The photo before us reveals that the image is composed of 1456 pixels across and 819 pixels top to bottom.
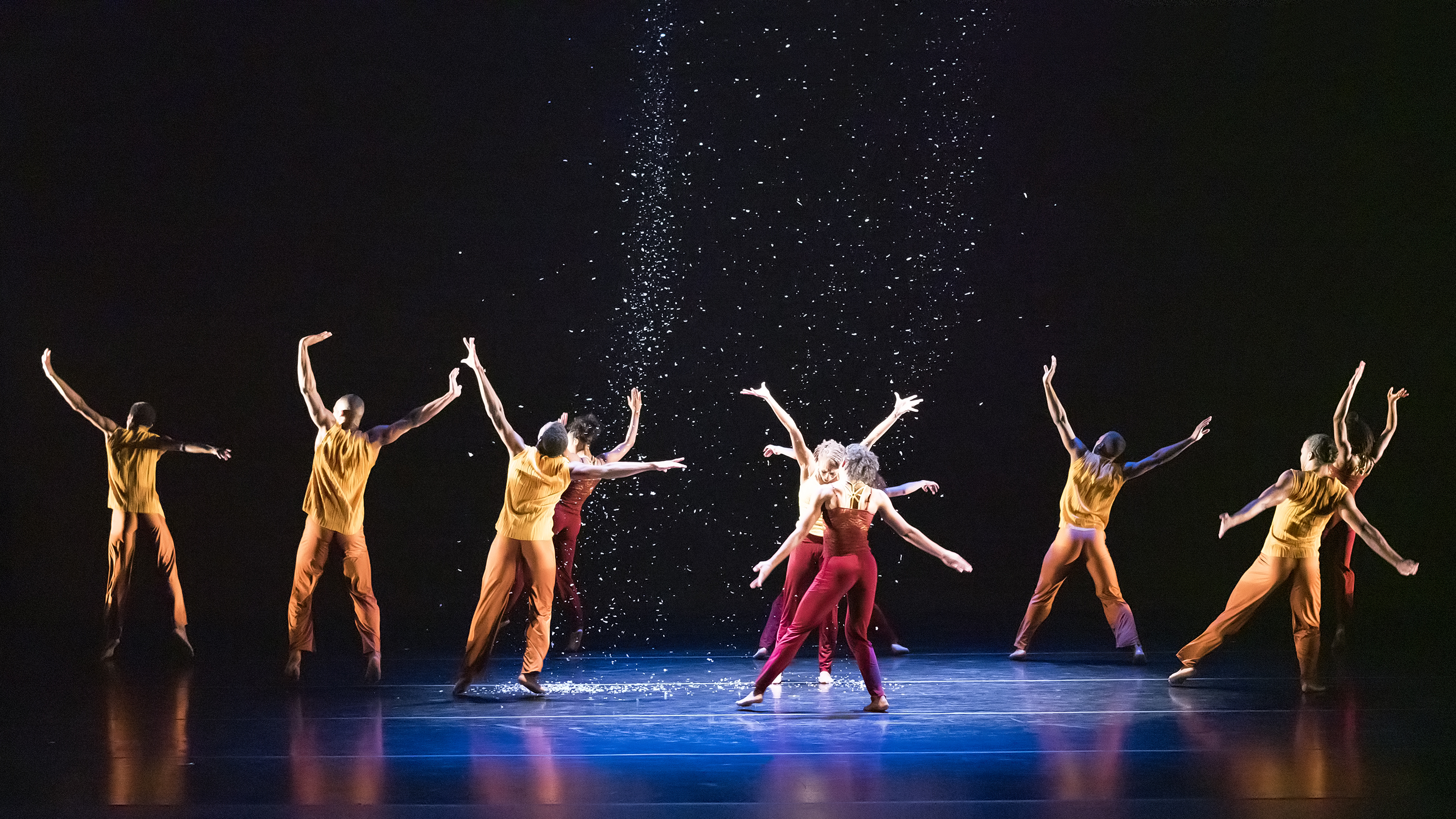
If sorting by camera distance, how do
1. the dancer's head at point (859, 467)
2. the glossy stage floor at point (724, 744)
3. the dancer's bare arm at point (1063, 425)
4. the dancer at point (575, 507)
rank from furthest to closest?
1. the dancer at point (575, 507)
2. the dancer's bare arm at point (1063, 425)
3. the dancer's head at point (859, 467)
4. the glossy stage floor at point (724, 744)

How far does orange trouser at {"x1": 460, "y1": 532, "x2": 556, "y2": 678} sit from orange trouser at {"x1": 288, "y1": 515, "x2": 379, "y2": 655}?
2.47ft

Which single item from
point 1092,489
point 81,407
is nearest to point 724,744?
point 1092,489

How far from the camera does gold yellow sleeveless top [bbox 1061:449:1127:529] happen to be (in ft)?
20.4

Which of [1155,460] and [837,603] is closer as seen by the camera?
[837,603]

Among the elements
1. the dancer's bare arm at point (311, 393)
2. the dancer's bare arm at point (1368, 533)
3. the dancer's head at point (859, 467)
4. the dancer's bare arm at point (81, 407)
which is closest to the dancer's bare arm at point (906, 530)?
the dancer's head at point (859, 467)

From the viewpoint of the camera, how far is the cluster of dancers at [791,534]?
15.9 ft

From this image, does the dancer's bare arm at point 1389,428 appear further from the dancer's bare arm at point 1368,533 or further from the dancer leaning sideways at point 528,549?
the dancer leaning sideways at point 528,549

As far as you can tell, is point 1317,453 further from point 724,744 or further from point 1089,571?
point 724,744

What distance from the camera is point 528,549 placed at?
17.1 ft

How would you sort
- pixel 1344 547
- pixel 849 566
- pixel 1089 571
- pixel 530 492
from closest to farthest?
pixel 849 566 → pixel 530 492 → pixel 1089 571 → pixel 1344 547

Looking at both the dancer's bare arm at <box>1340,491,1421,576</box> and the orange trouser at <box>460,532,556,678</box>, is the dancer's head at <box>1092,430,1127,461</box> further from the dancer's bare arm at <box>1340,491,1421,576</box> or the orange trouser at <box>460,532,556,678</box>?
the orange trouser at <box>460,532,556,678</box>

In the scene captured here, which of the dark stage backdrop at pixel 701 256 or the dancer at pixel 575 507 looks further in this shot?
the dark stage backdrop at pixel 701 256

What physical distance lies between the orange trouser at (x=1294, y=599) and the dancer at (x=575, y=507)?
302 cm

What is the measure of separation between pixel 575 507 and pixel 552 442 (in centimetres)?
156
